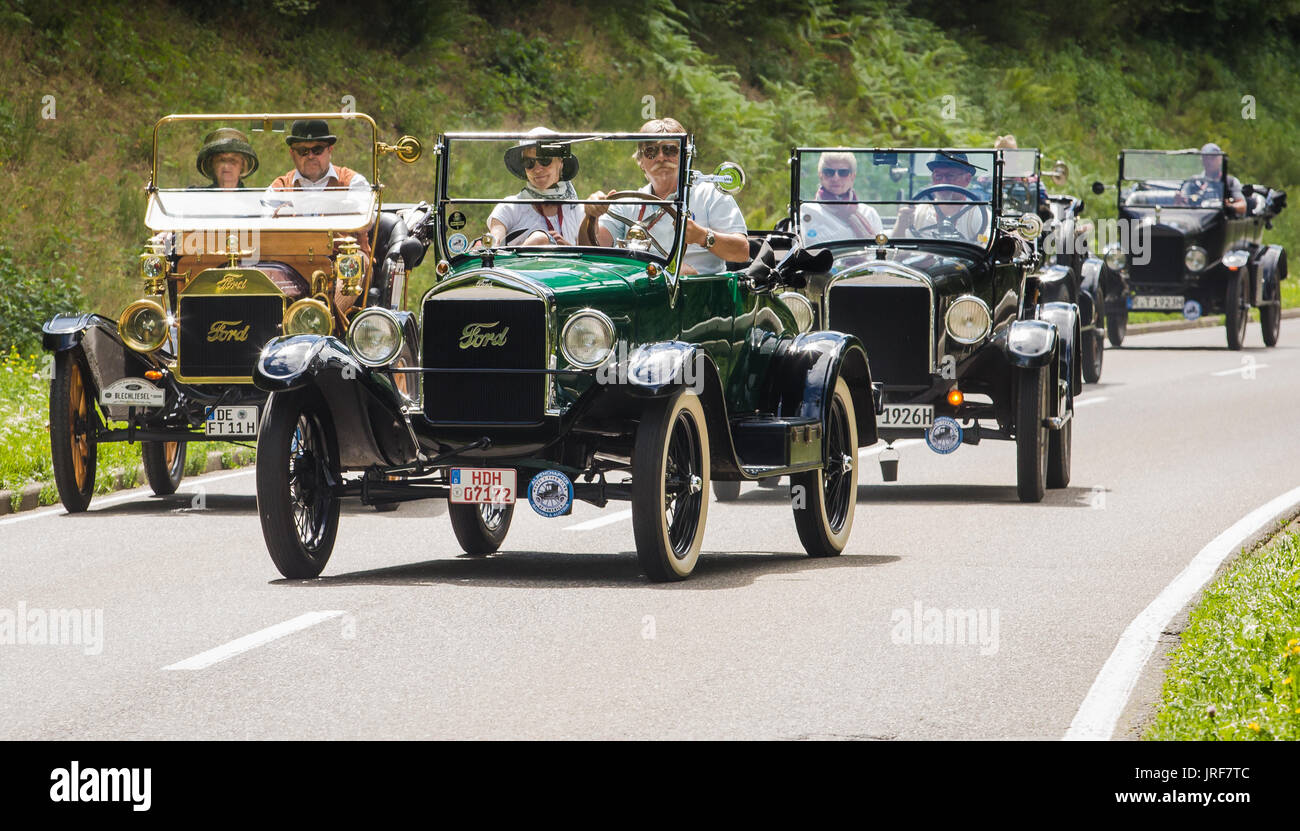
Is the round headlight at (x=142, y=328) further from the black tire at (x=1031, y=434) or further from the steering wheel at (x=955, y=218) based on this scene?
the black tire at (x=1031, y=434)

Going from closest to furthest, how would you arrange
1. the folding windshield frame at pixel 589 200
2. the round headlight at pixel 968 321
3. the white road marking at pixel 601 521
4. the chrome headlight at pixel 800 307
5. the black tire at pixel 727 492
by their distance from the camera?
the folding windshield frame at pixel 589 200, the white road marking at pixel 601 521, the chrome headlight at pixel 800 307, the round headlight at pixel 968 321, the black tire at pixel 727 492

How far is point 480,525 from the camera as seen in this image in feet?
36.4

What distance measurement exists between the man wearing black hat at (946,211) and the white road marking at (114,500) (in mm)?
4830

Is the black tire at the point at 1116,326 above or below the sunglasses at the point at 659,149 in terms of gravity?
below

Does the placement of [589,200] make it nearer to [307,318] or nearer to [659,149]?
[659,149]

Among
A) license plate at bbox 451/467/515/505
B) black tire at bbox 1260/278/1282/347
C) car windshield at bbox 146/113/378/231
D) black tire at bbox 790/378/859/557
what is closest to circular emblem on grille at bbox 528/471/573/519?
license plate at bbox 451/467/515/505

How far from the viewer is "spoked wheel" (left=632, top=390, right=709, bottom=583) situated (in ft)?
31.3

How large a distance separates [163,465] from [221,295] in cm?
122

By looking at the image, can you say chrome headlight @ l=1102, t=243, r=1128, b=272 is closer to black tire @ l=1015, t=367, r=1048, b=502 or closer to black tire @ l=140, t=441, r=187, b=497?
black tire @ l=1015, t=367, r=1048, b=502

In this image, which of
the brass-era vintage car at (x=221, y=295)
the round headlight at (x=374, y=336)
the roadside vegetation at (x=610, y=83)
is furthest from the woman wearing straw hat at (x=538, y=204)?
the brass-era vintage car at (x=221, y=295)

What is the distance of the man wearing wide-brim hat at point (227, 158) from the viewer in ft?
49.4

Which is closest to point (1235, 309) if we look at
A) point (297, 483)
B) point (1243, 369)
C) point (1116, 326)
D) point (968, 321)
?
point (1116, 326)
